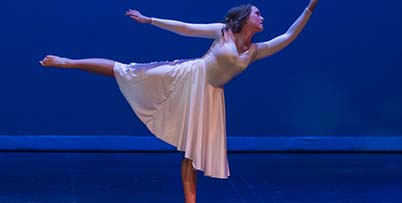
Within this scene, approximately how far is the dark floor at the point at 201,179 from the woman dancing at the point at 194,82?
0.84 metres

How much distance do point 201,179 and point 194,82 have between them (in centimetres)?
187

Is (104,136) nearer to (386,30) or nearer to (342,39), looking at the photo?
(342,39)

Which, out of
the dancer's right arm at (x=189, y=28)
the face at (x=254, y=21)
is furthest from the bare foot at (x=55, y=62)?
the face at (x=254, y=21)

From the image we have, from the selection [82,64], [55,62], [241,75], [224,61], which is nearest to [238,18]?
[224,61]

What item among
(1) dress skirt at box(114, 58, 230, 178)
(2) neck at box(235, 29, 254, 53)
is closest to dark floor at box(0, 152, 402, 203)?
(1) dress skirt at box(114, 58, 230, 178)

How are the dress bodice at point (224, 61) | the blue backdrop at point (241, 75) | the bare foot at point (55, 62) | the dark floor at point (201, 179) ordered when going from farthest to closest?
1. the blue backdrop at point (241, 75)
2. the dark floor at point (201, 179)
3. the bare foot at point (55, 62)
4. the dress bodice at point (224, 61)

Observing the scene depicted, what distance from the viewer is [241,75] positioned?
23.7 ft

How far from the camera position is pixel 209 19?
23.4ft

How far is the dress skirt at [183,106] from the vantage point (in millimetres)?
3910

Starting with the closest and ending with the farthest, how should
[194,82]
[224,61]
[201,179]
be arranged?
1. [224,61]
2. [194,82]
3. [201,179]

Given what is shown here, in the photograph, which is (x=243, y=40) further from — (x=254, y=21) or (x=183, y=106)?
(x=183, y=106)

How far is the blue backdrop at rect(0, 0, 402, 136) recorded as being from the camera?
7059 mm

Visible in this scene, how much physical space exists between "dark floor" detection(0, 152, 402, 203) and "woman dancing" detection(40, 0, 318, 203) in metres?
0.84

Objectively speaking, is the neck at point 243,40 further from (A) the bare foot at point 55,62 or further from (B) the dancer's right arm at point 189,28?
(A) the bare foot at point 55,62
